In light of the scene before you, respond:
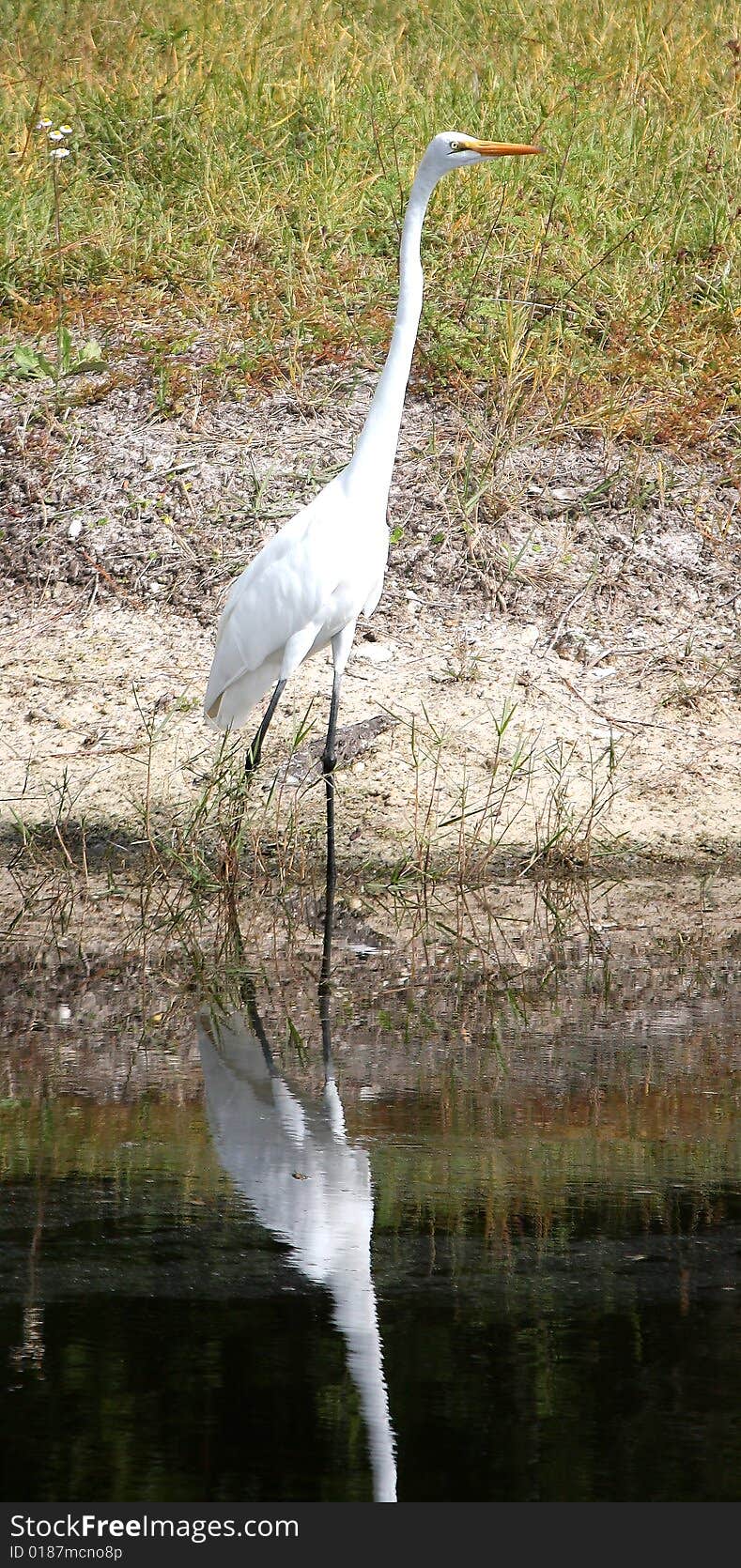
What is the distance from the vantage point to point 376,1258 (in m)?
2.78

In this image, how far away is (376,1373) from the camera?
2.42 metres

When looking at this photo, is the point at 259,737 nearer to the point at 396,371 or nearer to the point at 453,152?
the point at 396,371

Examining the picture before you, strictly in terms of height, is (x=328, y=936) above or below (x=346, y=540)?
below

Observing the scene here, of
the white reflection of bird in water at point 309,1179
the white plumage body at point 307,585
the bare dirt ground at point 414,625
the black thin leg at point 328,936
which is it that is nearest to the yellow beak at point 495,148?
the white plumage body at point 307,585

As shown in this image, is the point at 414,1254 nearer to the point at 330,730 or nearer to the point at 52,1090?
the point at 52,1090

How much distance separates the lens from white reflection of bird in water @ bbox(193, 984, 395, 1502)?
2445 millimetres

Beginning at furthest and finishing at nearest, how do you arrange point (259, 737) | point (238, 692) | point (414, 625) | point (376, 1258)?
1. point (414, 625)
2. point (238, 692)
3. point (259, 737)
4. point (376, 1258)

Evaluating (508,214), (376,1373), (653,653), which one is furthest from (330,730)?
(508,214)

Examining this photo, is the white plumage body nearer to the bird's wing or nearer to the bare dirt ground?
the bird's wing

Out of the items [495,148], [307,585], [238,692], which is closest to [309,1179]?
[307,585]

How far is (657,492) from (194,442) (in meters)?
1.85

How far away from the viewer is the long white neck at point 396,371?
508cm

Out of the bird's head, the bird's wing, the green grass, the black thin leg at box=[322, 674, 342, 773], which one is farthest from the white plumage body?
the green grass

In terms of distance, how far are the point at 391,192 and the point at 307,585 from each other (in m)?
3.58
